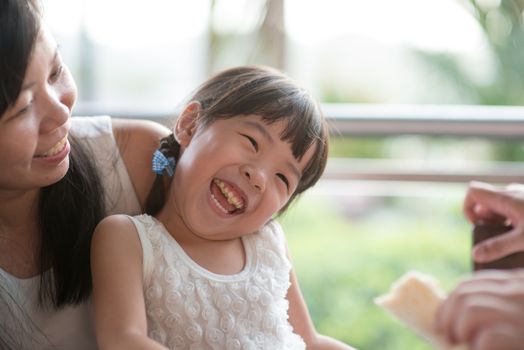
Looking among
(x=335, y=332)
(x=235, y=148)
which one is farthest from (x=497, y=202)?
(x=335, y=332)

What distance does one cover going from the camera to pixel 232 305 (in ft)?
4.60

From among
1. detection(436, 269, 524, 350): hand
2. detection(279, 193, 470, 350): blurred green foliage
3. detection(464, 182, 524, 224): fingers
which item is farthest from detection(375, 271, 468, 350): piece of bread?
detection(279, 193, 470, 350): blurred green foliage

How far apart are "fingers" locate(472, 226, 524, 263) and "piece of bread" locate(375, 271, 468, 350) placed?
0.08 meters

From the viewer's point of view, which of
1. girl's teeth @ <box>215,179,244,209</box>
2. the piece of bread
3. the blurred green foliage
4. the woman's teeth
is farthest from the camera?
the blurred green foliage

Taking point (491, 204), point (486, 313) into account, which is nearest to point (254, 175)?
point (491, 204)

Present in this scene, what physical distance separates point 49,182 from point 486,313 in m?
0.73

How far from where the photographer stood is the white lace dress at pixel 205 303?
136cm

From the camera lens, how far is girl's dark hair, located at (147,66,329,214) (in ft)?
4.81

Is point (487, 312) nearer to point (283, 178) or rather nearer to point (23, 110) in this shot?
point (283, 178)

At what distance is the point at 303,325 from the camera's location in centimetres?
158

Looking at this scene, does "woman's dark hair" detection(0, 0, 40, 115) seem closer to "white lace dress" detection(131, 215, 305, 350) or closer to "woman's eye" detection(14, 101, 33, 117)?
"woman's eye" detection(14, 101, 33, 117)

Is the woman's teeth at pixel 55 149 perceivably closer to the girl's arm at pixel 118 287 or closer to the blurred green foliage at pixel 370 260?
the girl's arm at pixel 118 287

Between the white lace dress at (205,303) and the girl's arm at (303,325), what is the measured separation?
83mm

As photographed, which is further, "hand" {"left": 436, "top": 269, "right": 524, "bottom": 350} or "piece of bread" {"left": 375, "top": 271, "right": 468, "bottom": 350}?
"piece of bread" {"left": 375, "top": 271, "right": 468, "bottom": 350}
